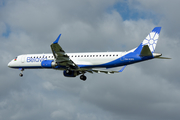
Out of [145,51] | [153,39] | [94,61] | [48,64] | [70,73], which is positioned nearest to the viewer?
[145,51]

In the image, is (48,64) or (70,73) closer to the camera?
(48,64)

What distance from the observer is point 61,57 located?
47.1m

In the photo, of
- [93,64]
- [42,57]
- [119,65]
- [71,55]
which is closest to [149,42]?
[119,65]

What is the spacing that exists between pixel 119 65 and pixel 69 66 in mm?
8419

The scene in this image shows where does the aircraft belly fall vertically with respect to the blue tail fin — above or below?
below

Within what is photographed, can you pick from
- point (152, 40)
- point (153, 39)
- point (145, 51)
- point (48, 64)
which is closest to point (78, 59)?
point (48, 64)

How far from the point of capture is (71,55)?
5141cm

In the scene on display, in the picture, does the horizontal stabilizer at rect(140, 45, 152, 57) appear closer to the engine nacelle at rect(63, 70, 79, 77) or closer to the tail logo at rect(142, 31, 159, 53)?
the tail logo at rect(142, 31, 159, 53)

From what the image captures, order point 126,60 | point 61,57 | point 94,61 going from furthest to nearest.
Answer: point 94,61
point 126,60
point 61,57

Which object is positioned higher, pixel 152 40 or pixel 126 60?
pixel 152 40

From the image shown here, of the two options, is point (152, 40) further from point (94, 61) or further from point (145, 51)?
point (94, 61)

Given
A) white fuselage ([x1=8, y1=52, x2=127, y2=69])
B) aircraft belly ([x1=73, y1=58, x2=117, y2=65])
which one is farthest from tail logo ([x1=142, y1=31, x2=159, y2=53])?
aircraft belly ([x1=73, y1=58, x2=117, y2=65])

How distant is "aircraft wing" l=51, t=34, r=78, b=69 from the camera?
1756 inches

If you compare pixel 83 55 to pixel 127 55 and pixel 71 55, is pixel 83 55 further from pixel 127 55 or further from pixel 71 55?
pixel 127 55
